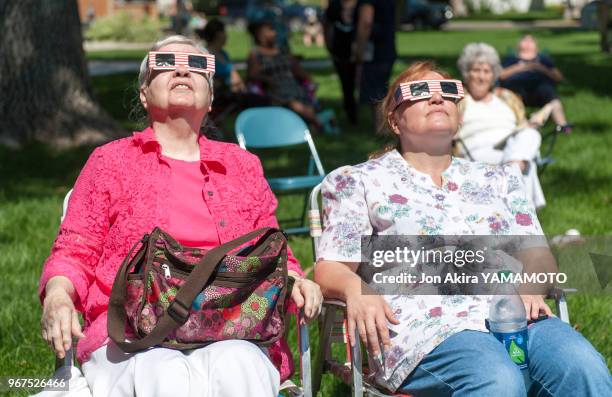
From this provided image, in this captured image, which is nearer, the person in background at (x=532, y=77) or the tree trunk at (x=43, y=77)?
the tree trunk at (x=43, y=77)

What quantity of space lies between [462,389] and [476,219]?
29.5 inches

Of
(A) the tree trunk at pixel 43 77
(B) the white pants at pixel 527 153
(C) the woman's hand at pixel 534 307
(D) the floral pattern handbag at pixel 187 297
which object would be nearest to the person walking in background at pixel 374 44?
(A) the tree trunk at pixel 43 77

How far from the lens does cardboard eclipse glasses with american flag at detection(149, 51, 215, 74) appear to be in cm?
359

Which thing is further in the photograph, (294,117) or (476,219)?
(294,117)

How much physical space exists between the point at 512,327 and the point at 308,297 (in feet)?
2.16

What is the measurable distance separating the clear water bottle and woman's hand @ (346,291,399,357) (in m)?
0.34

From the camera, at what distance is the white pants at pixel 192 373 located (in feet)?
9.79

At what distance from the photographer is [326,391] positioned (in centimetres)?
438

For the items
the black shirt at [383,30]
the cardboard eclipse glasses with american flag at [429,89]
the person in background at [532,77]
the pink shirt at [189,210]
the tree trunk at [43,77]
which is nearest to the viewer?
the pink shirt at [189,210]

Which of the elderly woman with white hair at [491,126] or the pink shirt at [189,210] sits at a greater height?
the pink shirt at [189,210]

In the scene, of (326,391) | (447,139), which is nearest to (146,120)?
(447,139)

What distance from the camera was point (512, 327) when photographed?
3.29m

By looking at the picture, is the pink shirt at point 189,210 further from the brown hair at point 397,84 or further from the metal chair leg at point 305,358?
the brown hair at point 397,84

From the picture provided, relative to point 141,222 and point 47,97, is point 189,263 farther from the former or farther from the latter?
point 47,97
